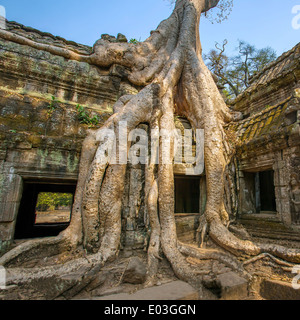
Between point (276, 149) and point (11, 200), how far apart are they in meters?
4.13

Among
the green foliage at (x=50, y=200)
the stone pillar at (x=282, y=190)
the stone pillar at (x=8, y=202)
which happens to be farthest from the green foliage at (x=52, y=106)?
the green foliage at (x=50, y=200)

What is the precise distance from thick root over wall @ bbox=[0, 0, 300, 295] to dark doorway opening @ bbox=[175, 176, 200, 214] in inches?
93.1

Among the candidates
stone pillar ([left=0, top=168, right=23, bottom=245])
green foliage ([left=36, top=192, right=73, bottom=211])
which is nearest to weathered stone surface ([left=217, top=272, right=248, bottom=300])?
stone pillar ([left=0, top=168, right=23, bottom=245])

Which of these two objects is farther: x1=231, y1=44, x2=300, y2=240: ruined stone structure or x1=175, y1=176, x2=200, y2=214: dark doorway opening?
x1=175, y1=176, x2=200, y2=214: dark doorway opening

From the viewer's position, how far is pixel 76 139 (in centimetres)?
302

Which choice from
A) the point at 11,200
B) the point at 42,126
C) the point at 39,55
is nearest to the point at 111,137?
the point at 42,126

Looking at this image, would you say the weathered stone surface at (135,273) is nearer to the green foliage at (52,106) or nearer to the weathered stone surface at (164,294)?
the weathered stone surface at (164,294)

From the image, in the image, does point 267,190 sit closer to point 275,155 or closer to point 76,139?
point 275,155

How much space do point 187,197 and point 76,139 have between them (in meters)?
3.99

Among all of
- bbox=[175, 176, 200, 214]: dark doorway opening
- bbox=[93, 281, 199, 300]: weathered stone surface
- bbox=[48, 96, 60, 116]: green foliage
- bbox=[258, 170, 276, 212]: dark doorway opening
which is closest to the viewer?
bbox=[93, 281, 199, 300]: weathered stone surface

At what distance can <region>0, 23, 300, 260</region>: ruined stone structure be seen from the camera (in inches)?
103

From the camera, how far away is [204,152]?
3406mm

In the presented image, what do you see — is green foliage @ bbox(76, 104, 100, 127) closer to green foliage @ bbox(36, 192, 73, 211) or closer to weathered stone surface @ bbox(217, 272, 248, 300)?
weathered stone surface @ bbox(217, 272, 248, 300)

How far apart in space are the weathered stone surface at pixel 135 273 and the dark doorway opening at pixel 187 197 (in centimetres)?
363
